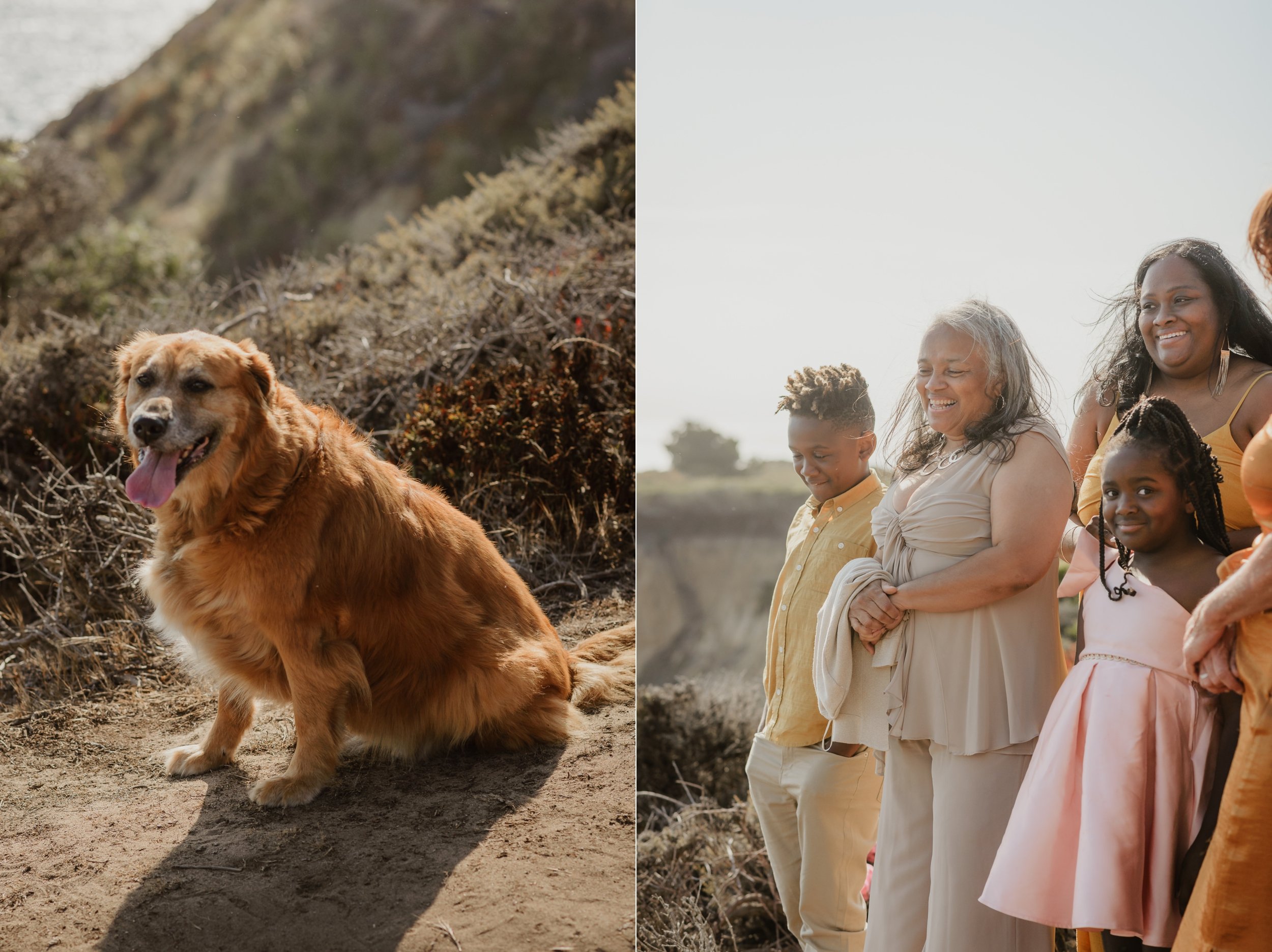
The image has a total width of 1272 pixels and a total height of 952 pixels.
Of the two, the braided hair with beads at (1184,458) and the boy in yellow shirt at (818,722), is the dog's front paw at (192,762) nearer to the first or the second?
the boy in yellow shirt at (818,722)

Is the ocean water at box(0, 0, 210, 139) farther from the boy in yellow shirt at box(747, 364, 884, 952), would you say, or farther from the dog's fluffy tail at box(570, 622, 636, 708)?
the boy in yellow shirt at box(747, 364, 884, 952)

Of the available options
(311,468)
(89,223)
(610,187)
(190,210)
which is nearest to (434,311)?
(610,187)

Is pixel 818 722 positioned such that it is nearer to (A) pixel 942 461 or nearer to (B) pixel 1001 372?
(A) pixel 942 461

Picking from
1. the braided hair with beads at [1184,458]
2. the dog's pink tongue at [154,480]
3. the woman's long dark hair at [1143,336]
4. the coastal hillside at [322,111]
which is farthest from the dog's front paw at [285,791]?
the coastal hillside at [322,111]

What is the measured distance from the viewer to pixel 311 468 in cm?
291

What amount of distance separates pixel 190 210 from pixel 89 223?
4.54 metres

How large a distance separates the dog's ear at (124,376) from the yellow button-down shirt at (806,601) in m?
2.04

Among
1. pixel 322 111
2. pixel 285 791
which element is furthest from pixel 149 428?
pixel 322 111

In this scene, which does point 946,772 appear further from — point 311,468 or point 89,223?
point 89,223

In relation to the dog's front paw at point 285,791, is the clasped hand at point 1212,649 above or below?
above

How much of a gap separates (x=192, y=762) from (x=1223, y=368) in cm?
319

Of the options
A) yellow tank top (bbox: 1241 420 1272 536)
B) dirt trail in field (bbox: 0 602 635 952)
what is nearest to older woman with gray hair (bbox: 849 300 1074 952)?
yellow tank top (bbox: 1241 420 1272 536)

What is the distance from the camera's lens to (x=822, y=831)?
245 cm

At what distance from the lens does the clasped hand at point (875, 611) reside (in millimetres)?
2107
